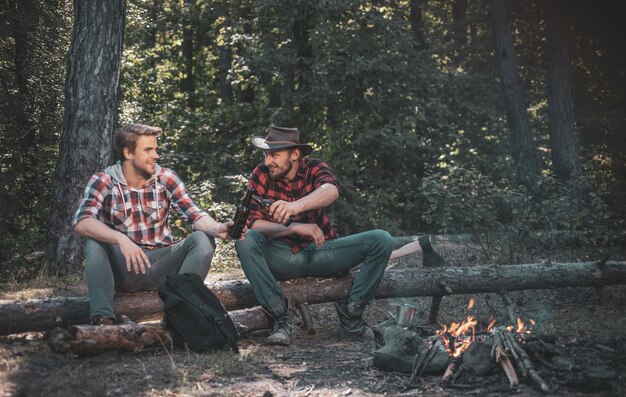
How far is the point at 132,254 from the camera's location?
5430 millimetres

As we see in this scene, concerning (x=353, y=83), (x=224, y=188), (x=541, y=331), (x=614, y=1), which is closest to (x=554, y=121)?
(x=614, y=1)

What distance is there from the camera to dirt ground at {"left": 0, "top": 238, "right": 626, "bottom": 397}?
4430 mm

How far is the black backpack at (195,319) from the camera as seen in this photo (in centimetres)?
534

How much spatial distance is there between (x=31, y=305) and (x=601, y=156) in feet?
62.8

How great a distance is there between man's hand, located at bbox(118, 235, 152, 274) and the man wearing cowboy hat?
0.92 m

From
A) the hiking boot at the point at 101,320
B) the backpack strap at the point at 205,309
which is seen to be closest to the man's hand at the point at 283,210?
the backpack strap at the point at 205,309

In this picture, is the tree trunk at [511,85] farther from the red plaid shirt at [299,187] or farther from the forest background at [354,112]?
the red plaid shirt at [299,187]

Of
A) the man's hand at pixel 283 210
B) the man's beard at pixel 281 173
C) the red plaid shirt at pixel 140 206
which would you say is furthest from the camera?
the man's beard at pixel 281 173

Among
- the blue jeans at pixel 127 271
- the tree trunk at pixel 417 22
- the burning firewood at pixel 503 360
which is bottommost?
the burning firewood at pixel 503 360

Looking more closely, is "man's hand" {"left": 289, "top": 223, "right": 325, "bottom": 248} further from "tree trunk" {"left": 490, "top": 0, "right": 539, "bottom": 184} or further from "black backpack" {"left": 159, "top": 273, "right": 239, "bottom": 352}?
"tree trunk" {"left": 490, "top": 0, "right": 539, "bottom": 184}

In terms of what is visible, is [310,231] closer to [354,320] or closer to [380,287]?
[354,320]

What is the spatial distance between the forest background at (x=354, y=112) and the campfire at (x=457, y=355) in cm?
417

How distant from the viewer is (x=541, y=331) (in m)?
6.48

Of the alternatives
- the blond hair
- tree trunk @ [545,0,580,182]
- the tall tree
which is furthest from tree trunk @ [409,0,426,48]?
the blond hair
